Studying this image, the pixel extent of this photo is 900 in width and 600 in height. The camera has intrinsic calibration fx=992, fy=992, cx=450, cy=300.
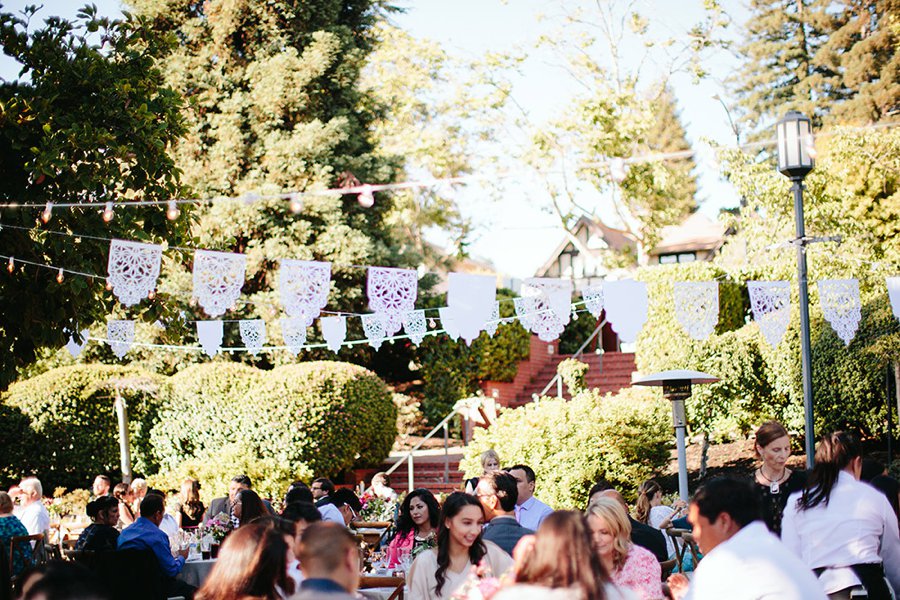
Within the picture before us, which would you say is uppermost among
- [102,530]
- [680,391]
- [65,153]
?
[65,153]

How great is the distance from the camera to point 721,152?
58.4ft

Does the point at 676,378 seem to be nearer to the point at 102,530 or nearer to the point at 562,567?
the point at 102,530

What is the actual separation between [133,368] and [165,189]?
28.7 ft

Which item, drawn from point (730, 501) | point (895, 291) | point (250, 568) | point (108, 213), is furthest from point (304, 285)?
point (730, 501)

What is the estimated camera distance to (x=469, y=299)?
10.8 m

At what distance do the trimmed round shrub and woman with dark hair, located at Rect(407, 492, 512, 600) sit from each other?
12712 millimetres

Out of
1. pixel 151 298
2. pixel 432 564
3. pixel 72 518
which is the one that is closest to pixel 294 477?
pixel 72 518

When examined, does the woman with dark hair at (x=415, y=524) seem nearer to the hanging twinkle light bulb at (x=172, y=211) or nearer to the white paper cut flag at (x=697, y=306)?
the hanging twinkle light bulb at (x=172, y=211)

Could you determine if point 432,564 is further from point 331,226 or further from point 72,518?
point 331,226

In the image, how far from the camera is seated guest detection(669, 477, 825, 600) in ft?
11.5

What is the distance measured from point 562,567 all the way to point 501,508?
280 cm

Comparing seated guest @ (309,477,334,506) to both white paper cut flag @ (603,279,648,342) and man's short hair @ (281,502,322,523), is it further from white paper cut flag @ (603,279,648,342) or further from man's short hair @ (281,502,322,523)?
white paper cut flag @ (603,279,648,342)

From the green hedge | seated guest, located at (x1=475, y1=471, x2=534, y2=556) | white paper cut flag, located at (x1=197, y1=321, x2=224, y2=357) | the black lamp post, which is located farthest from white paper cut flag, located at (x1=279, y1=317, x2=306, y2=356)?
seated guest, located at (x1=475, y1=471, x2=534, y2=556)

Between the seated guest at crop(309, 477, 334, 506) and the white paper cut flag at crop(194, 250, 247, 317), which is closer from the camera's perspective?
the seated guest at crop(309, 477, 334, 506)
